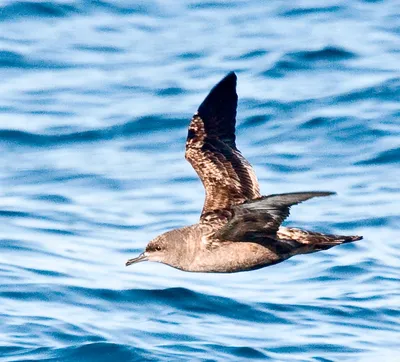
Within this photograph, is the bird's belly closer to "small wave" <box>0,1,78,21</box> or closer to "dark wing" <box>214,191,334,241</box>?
"dark wing" <box>214,191,334,241</box>

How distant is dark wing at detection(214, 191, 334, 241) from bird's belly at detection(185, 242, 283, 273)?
0.07 m

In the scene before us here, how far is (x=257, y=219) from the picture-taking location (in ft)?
33.7

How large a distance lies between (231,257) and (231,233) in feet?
0.66

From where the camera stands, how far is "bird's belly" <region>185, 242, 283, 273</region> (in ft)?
34.6

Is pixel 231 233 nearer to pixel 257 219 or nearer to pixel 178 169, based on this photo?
pixel 257 219

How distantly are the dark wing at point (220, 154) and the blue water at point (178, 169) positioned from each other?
5.52ft

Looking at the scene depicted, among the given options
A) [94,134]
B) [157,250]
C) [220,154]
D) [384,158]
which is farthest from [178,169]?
[157,250]

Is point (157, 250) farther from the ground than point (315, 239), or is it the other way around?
point (315, 239)

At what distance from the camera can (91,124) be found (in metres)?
18.3

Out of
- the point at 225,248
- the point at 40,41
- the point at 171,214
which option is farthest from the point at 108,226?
the point at 40,41

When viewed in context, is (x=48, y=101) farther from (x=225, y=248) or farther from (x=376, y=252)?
(x=225, y=248)

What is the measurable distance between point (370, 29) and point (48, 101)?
554 centimetres

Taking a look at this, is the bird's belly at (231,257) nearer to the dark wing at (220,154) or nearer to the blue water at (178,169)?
the dark wing at (220,154)

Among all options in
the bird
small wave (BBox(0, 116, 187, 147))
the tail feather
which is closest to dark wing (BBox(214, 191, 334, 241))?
the bird
